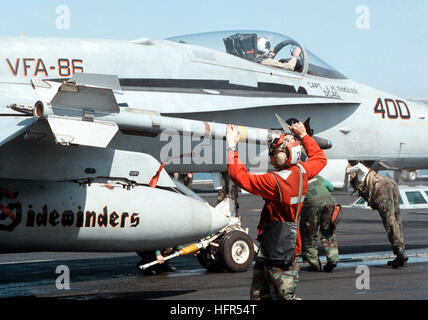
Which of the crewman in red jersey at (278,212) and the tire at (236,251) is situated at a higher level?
the crewman in red jersey at (278,212)

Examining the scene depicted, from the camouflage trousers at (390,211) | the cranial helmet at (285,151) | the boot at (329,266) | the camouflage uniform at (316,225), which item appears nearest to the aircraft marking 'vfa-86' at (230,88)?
the camouflage trousers at (390,211)

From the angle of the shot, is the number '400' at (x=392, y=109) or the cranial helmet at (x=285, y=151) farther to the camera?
the number '400' at (x=392, y=109)

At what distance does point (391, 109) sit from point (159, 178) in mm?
5477

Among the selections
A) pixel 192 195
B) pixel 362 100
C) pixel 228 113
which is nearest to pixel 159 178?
pixel 192 195

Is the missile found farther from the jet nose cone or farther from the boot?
the boot

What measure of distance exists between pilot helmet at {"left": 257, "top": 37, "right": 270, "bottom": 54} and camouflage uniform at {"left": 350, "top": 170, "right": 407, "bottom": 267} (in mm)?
2771

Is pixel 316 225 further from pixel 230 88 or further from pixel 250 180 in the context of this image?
pixel 250 180

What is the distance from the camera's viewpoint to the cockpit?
12406mm

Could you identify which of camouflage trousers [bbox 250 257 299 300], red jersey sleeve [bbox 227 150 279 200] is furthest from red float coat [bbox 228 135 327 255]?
camouflage trousers [bbox 250 257 299 300]

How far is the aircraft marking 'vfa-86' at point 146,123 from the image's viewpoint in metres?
8.59

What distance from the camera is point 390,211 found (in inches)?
499

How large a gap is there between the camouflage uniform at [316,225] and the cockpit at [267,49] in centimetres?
230

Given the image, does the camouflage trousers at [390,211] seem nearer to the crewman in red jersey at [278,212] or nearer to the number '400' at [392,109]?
the number '400' at [392,109]

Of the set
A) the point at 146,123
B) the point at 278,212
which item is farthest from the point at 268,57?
the point at 278,212
